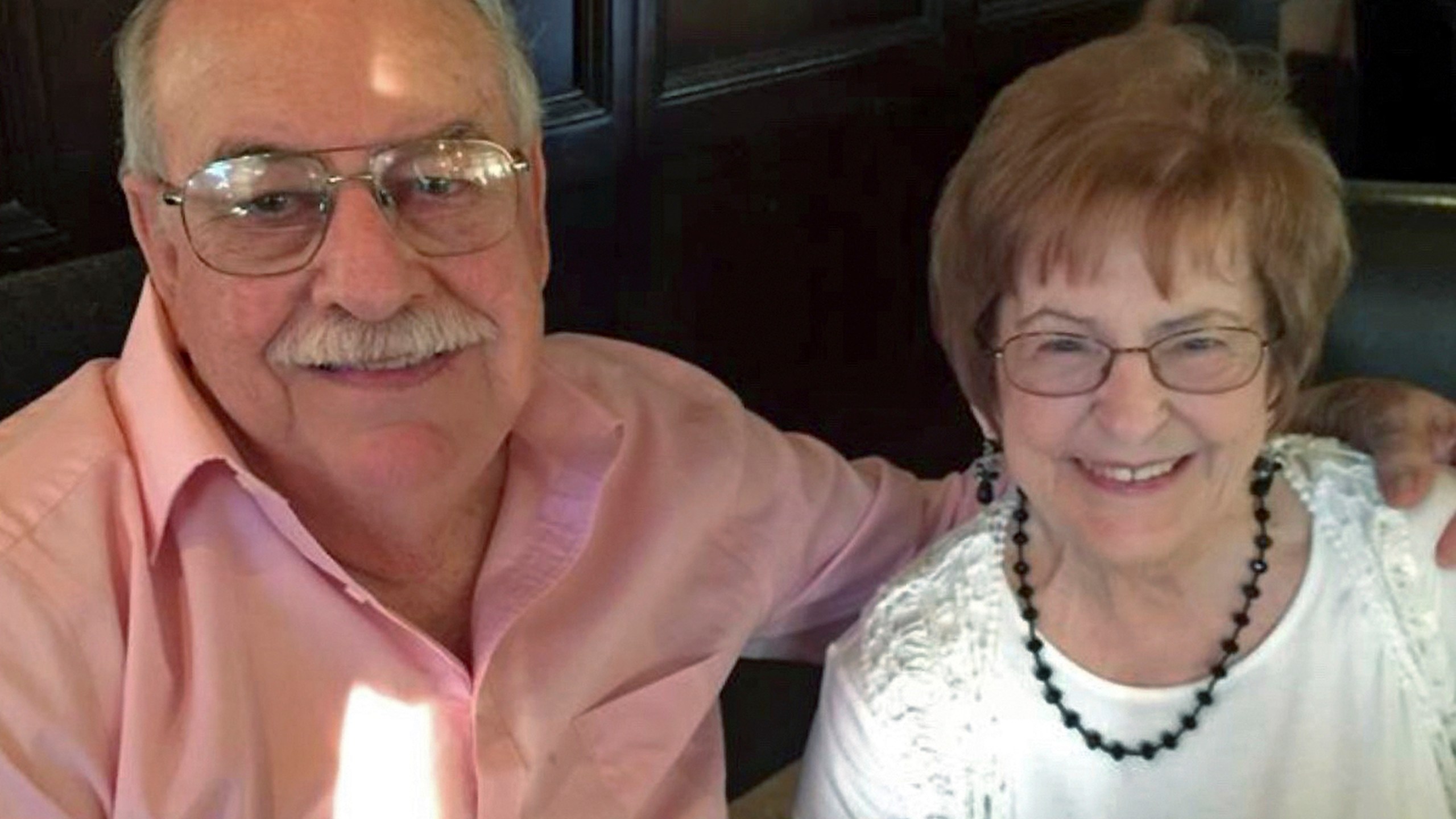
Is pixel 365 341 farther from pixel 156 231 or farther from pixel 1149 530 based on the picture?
pixel 1149 530

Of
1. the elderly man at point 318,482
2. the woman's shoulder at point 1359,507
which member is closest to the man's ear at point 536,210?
the elderly man at point 318,482

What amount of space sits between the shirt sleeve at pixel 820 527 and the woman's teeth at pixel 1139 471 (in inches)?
15.7

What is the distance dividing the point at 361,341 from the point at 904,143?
1447 mm

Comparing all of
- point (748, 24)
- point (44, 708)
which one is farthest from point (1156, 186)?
point (748, 24)

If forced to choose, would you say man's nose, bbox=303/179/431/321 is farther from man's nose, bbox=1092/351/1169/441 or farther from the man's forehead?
man's nose, bbox=1092/351/1169/441

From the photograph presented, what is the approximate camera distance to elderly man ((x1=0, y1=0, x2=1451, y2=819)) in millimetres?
1366

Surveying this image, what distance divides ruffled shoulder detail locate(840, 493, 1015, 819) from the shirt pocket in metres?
0.17

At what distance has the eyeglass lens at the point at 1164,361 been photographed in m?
1.40

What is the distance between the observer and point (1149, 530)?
144 centimetres

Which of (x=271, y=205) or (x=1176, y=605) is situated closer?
(x=271, y=205)

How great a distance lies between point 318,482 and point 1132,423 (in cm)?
66

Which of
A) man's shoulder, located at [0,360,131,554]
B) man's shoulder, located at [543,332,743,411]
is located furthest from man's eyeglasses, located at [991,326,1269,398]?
man's shoulder, located at [0,360,131,554]

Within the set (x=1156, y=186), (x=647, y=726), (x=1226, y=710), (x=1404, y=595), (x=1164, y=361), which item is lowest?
(x=647, y=726)

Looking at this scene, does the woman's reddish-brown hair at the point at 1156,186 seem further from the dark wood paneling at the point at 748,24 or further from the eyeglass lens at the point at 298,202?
the dark wood paneling at the point at 748,24
